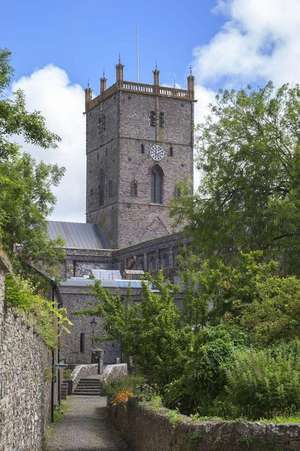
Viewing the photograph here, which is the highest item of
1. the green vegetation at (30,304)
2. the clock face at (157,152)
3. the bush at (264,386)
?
the clock face at (157,152)

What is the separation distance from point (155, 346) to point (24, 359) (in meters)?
8.46

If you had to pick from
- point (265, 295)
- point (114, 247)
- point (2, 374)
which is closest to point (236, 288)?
point (265, 295)

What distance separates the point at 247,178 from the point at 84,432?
10928 mm

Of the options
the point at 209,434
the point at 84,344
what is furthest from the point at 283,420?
the point at 84,344

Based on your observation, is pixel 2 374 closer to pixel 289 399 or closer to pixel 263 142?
pixel 289 399

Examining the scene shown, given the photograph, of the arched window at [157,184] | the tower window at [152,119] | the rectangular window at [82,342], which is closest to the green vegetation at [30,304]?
the rectangular window at [82,342]

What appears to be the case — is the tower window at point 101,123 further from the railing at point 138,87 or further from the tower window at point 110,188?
the tower window at point 110,188

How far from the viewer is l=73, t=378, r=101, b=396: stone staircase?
141 feet

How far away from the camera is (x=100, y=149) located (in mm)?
108625

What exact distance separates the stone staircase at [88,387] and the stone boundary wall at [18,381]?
24.7 meters

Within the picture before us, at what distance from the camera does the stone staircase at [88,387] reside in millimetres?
42875

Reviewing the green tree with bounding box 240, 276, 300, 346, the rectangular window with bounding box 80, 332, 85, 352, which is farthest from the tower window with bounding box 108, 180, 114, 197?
the green tree with bounding box 240, 276, 300, 346

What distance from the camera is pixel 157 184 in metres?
105

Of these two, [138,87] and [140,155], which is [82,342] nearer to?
[140,155]
